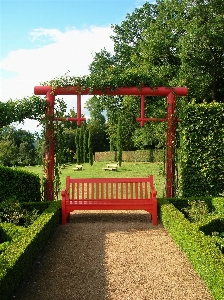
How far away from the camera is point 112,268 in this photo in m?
6.02

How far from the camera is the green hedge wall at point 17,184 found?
31.0 feet

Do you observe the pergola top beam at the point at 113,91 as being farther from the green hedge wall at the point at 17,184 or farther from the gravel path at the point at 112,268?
the gravel path at the point at 112,268

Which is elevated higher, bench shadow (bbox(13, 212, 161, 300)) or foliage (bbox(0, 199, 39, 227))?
foliage (bbox(0, 199, 39, 227))

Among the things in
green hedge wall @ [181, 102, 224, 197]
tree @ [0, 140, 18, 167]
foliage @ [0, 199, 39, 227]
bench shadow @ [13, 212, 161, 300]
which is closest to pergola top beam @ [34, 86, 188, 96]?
green hedge wall @ [181, 102, 224, 197]

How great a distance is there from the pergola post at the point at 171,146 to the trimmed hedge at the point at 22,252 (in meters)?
3.46

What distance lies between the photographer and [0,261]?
5090mm

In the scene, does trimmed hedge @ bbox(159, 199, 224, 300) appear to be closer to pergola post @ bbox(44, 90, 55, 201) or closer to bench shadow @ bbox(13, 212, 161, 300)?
bench shadow @ bbox(13, 212, 161, 300)

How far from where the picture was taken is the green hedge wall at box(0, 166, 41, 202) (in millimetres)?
9461

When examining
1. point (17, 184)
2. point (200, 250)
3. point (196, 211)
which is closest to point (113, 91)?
point (17, 184)

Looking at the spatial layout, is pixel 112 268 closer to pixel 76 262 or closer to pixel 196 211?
pixel 76 262

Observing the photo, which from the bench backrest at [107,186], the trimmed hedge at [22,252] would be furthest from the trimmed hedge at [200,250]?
the trimmed hedge at [22,252]

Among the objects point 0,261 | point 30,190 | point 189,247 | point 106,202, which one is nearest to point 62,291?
point 0,261

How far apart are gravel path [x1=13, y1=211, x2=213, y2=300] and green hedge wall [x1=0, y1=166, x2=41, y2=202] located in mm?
1544

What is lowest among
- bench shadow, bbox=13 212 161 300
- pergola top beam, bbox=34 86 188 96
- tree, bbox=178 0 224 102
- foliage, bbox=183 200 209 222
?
bench shadow, bbox=13 212 161 300
